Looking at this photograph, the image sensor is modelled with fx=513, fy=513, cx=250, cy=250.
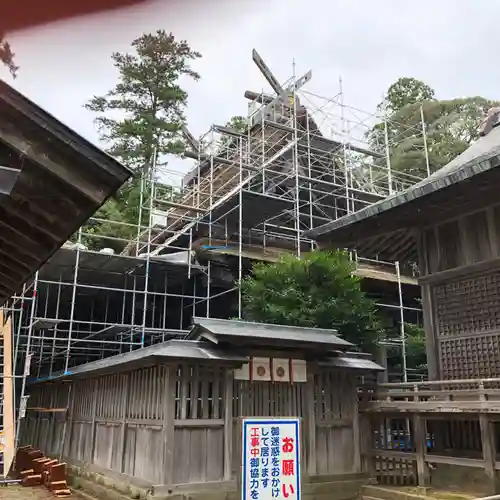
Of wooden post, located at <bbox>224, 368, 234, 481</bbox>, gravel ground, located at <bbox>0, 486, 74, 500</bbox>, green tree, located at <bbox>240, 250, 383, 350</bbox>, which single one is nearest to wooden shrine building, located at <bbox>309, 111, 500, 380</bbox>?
wooden post, located at <bbox>224, 368, 234, 481</bbox>

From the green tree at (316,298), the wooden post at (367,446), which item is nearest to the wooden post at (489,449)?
the wooden post at (367,446)

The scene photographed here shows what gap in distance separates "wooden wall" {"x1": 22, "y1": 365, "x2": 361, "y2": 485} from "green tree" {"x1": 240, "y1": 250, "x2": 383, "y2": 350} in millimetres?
4958

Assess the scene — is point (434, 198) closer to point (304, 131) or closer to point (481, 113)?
point (304, 131)

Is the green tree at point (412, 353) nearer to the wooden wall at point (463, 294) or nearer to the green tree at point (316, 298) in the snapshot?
the green tree at point (316, 298)

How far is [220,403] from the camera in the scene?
909 cm

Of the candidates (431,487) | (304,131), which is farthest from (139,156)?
(431,487)

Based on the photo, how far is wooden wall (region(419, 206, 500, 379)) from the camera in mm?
9352

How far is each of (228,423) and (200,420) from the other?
539mm

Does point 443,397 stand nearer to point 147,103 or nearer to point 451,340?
point 451,340

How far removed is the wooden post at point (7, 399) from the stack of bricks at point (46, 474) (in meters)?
0.65

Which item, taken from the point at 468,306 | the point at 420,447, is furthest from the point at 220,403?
the point at 468,306

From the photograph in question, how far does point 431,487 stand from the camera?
9.10 m

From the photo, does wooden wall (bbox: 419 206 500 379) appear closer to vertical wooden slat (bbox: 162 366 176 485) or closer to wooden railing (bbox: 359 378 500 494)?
wooden railing (bbox: 359 378 500 494)

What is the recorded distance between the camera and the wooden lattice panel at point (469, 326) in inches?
365
